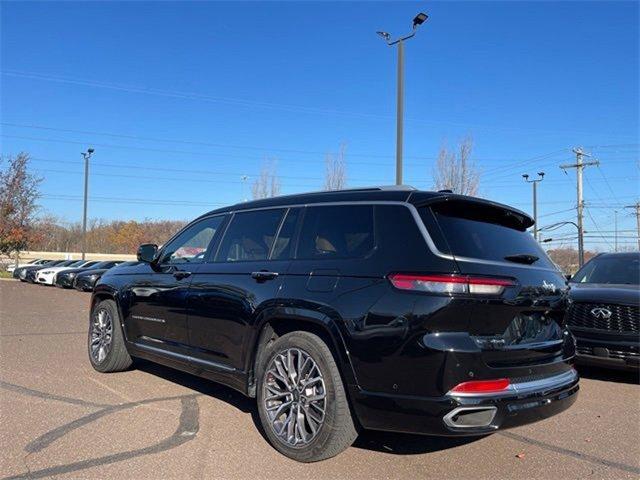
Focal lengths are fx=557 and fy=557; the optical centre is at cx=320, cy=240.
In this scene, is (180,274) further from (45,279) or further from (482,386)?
(45,279)

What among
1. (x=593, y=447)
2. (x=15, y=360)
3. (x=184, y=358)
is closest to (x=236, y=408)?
(x=184, y=358)

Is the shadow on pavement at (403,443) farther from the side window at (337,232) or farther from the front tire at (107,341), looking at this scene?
the front tire at (107,341)

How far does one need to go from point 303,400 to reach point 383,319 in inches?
37.2

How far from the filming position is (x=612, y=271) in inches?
323

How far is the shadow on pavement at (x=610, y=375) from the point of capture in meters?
7.04

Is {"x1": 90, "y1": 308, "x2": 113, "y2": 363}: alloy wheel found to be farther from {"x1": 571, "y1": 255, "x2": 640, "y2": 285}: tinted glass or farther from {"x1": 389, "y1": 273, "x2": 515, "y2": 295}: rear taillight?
{"x1": 571, "y1": 255, "x2": 640, "y2": 285}: tinted glass

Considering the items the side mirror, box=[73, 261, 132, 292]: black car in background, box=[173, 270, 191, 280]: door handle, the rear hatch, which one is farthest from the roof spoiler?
box=[73, 261, 132, 292]: black car in background

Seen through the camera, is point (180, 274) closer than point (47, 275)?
Yes

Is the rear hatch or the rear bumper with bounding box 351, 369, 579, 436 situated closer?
the rear bumper with bounding box 351, 369, 579, 436

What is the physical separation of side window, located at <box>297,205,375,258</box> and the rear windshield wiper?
975 mm

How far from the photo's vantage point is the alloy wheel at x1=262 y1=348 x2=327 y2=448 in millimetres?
3910

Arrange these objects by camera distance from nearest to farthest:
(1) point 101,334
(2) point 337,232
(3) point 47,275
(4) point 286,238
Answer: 1. (2) point 337,232
2. (4) point 286,238
3. (1) point 101,334
4. (3) point 47,275

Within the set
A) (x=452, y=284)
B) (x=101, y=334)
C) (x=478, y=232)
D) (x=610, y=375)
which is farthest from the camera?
(x=610, y=375)

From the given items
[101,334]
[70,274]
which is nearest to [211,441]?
[101,334]
